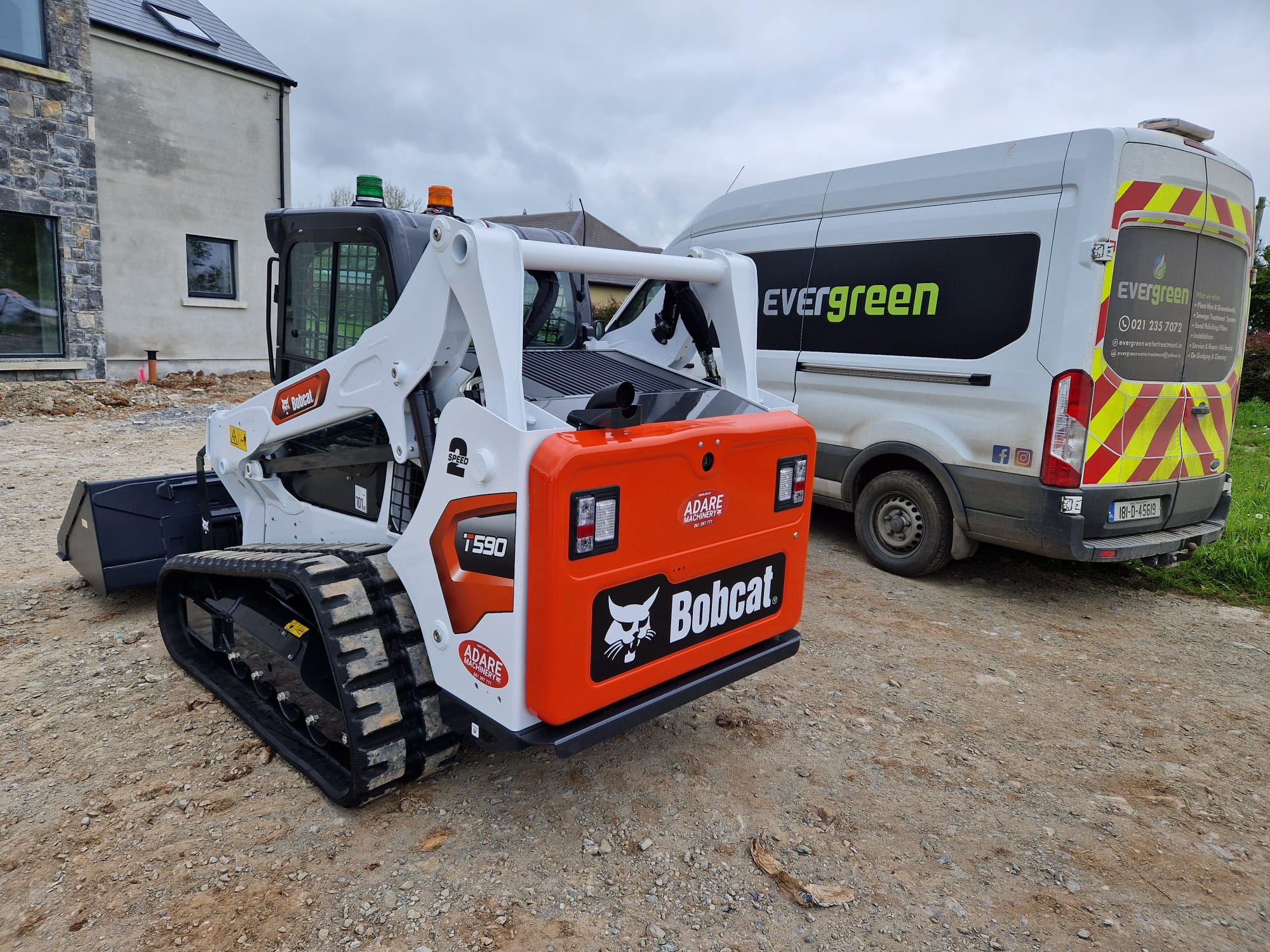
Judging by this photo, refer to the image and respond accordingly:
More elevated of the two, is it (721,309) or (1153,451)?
(721,309)

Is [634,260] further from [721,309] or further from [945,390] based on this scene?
[945,390]

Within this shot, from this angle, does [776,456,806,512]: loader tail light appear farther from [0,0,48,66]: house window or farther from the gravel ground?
[0,0,48,66]: house window

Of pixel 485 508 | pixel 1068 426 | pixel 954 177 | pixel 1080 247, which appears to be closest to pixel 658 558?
pixel 485 508

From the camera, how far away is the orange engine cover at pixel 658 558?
2.35m

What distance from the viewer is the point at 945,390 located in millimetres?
5328

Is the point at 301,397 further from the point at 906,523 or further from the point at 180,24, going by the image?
the point at 180,24

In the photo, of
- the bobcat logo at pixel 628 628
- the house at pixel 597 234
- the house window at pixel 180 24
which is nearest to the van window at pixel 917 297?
the bobcat logo at pixel 628 628

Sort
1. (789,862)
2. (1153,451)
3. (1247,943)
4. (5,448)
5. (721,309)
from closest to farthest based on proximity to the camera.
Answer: (1247,943), (789,862), (721,309), (1153,451), (5,448)

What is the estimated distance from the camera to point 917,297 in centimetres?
548

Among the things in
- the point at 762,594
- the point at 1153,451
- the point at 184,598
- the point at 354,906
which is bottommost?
the point at 354,906

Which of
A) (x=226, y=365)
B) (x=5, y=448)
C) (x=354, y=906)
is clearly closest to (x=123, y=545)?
(x=354, y=906)

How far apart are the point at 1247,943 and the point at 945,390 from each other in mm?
3502

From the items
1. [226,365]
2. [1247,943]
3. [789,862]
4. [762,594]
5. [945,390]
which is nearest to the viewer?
[1247,943]

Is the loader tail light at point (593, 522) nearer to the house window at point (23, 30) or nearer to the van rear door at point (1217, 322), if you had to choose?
the van rear door at point (1217, 322)
